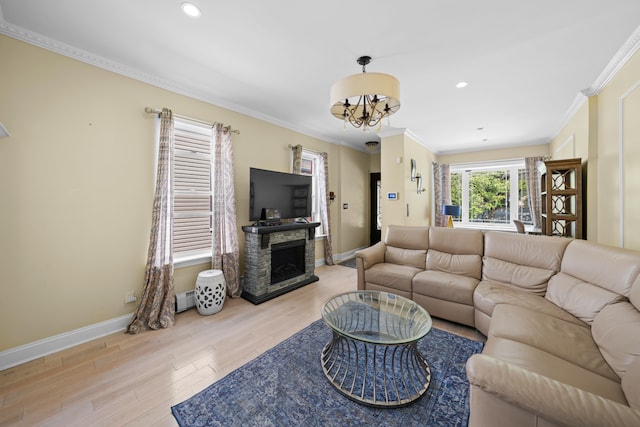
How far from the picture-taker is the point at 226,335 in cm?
237

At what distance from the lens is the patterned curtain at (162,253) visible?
2.54 meters

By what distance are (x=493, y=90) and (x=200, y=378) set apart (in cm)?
438

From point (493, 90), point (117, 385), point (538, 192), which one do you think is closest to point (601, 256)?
point (493, 90)

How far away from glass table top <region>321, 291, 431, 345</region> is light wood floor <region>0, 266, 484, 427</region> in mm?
694

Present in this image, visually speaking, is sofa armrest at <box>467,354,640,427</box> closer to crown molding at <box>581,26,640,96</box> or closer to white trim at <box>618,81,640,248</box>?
white trim at <box>618,81,640,248</box>

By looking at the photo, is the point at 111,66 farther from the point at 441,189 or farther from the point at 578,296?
the point at 441,189

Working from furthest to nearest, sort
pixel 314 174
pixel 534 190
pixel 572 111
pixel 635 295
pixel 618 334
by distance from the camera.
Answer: pixel 534 190
pixel 314 174
pixel 572 111
pixel 635 295
pixel 618 334

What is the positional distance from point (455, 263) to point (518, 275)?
23.8 inches

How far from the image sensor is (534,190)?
5.18 m

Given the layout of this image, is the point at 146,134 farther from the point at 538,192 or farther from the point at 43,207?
the point at 538,192

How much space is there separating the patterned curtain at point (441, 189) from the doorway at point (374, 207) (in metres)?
1.41

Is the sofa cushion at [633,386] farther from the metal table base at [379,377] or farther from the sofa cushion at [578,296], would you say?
the metal table base at [379,377]

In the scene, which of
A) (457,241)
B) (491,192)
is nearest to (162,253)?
(457,241)

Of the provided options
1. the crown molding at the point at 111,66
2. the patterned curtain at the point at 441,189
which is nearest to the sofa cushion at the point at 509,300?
the crown molding at the point at 111,66
